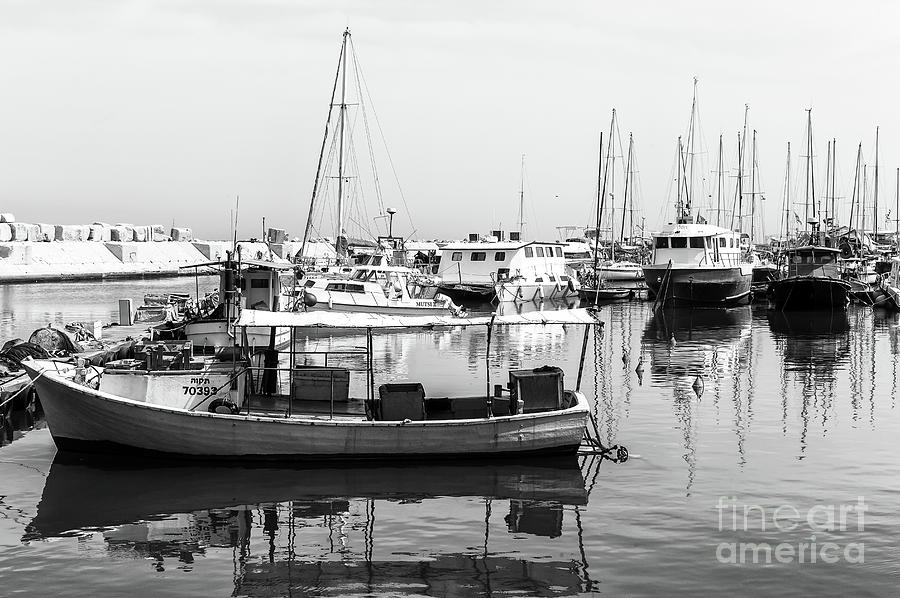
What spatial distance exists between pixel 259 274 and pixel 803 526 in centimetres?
2376

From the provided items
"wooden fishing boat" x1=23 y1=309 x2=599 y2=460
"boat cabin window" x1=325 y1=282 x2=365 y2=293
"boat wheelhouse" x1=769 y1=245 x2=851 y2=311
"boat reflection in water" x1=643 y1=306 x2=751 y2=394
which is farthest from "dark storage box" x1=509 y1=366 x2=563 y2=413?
"boat wheelhouse" x1=769 y1=245 x2=851 y2=311

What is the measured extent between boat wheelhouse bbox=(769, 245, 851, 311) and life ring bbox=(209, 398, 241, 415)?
140 ft

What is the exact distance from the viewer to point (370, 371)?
57.2 ft

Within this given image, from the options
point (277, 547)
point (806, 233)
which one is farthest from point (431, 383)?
point (806, 233)

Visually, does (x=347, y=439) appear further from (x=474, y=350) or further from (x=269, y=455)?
(x=474, y=350)

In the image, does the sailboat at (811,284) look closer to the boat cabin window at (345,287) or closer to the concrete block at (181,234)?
the boat cabin window at (345,287)

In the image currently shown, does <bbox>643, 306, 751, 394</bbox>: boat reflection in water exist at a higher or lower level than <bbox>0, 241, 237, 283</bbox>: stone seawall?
lower

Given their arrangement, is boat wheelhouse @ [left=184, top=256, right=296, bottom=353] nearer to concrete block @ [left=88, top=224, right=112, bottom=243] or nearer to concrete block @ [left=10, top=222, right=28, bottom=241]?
concrete block @ [left=10, top=222, right=28, bottom=241]

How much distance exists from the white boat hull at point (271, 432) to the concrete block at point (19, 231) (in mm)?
122086

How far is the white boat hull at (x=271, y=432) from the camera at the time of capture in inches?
639

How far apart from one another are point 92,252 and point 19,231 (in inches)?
583

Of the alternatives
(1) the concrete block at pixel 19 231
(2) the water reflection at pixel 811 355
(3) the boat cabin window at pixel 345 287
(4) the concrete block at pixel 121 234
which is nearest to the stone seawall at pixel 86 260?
(4) the concrete block at pixel 121 234

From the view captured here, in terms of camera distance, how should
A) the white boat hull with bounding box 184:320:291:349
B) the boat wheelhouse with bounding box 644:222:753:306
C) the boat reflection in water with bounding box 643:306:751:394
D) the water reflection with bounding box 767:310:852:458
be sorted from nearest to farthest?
the water reflection with bounding box 767:310:852:458, the white boat hull with bounding box 184:320:291:349, the boat reflection in water with bounding box 643:306:751:394, the boat wheelhouse with bounding box 644:222:753:306

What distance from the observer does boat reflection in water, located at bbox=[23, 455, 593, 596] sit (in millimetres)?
11750
